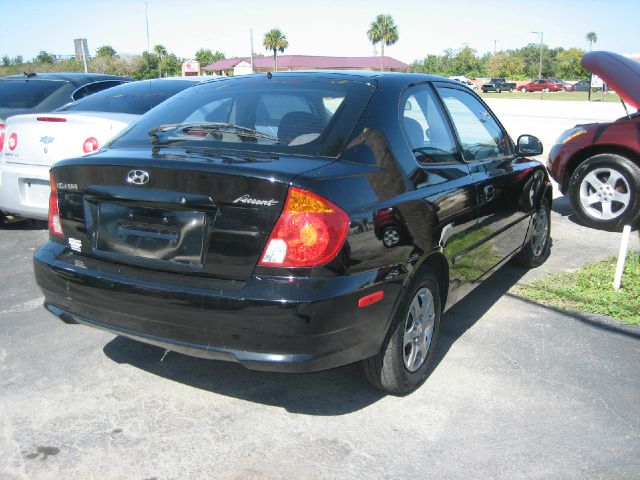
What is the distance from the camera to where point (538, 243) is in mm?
5680

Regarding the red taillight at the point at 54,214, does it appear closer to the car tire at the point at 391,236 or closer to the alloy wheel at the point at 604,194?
the car tire at the point at 391,236

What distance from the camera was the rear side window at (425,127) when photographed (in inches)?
134

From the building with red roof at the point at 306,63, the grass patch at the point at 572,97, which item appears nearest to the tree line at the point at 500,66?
the building with red roof at the point at 306,63

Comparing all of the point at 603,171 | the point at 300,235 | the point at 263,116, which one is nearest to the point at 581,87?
the point at 603,171

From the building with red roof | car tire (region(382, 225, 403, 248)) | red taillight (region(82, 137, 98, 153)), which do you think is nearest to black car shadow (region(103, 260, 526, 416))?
car tire (region(382, 225, 403, 248))

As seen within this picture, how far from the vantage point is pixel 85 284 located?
118 inches

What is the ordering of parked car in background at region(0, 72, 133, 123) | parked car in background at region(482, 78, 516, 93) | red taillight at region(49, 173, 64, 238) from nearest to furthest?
red taillight at region(49, 173, 64, 238)
parked car in background at region(0, 72, 133, 123)
parked car in background at region(482, 78, 516, 93)

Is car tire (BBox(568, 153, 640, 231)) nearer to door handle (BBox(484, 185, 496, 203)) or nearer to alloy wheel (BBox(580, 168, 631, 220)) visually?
alloy wheel (BBox(580, 168, 631, 220))

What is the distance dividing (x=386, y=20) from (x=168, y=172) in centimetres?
8742

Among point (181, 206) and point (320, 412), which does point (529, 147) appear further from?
point (181, 206)

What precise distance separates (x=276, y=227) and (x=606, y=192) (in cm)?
557

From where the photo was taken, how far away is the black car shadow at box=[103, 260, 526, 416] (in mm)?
3277

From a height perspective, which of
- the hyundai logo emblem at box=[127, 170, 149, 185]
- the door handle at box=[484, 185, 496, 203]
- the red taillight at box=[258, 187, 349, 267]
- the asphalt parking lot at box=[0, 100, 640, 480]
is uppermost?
the hyundai logo emblem at box=[127, 170, 149, 185]

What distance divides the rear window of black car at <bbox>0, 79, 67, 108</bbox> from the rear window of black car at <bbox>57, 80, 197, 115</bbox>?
128cm
